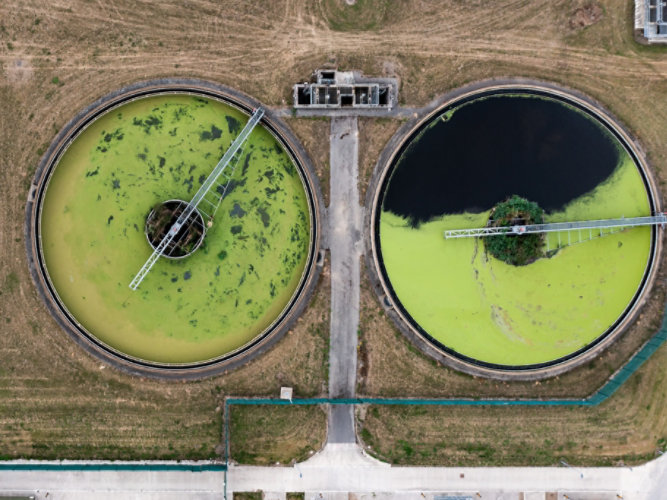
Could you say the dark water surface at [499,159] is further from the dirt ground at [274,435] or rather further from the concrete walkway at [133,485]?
the concrete walkway at [133,485]

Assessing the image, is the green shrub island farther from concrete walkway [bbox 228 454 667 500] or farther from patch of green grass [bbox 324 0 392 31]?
patch of green grass [bbox 324 0 392 31]

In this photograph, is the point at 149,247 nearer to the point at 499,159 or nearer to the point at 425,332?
the point at 425,332

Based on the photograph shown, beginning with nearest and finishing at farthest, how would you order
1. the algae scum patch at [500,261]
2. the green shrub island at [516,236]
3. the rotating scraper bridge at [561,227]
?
the rotating scraper bridge at [561,227], the green shrub island at [516,236], the algae scum patch at [500,261]

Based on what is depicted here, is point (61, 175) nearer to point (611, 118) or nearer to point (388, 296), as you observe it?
point (388, 296)

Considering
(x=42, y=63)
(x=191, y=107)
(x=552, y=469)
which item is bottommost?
(x=552, y=469)

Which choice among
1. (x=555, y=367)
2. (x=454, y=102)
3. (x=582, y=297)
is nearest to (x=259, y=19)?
(x=454, y=102)

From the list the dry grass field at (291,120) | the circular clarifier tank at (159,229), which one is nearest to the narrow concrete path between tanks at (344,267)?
the dry grass field at (291,120)
